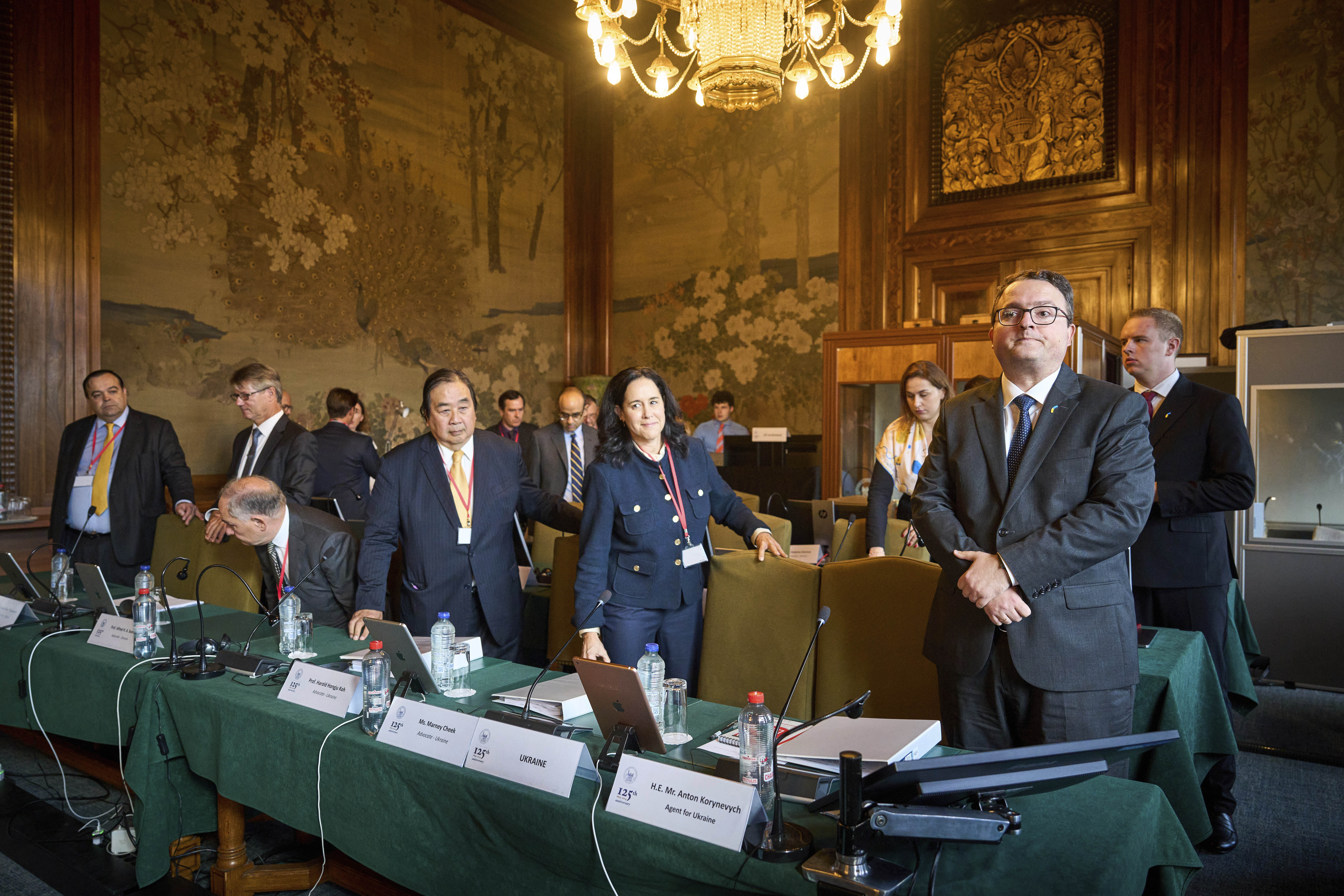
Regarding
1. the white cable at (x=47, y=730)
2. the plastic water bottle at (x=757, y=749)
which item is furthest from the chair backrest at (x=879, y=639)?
the white cable at (x=47, y=730)

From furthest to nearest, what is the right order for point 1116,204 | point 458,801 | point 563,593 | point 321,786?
point 1116,204, point 563,593, point 321,786, point 458,801

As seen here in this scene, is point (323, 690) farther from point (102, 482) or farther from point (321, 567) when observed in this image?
point (102, 482)

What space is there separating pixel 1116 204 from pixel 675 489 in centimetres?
620

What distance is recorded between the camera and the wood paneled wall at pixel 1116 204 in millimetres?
6715

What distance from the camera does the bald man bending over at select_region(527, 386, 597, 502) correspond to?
6.27m

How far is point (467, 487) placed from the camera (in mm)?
3020

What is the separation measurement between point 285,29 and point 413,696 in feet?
23.6

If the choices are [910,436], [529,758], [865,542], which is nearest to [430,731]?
[529,758]

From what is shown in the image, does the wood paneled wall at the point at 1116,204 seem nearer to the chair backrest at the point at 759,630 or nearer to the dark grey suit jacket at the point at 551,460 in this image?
the dark grey suit jacket at the point at 551,460

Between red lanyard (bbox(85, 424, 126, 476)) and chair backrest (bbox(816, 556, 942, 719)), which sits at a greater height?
red lanyard (bbox(85, 424, 126, 476))

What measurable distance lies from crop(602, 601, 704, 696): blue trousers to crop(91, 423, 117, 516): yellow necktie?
3.18 m

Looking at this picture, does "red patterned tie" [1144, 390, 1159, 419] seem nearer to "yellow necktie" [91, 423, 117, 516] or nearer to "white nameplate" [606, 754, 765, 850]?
"white nameplate" [606, 754, 765, 850]

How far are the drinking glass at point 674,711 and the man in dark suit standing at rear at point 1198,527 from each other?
1.71m

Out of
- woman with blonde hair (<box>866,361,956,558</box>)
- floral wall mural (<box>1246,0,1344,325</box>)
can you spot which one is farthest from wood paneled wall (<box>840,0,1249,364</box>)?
woman with blonde hair (<box>866,361,956,558</box>)
